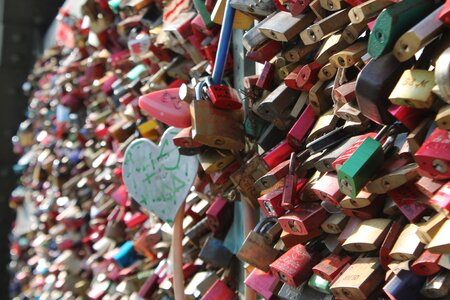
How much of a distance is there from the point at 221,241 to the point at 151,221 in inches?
18.6

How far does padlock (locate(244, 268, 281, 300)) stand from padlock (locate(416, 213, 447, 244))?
402 mm

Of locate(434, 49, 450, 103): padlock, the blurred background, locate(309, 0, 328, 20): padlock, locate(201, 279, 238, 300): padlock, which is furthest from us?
the blurred background

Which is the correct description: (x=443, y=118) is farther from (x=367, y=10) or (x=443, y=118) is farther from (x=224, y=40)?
(x=224, y=40)

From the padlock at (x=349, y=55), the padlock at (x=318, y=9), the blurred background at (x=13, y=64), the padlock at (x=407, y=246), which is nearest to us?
the padlock at (x=407, y=246)

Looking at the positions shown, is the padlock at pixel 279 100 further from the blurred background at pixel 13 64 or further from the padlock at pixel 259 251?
the blurred background at pixel 13 64

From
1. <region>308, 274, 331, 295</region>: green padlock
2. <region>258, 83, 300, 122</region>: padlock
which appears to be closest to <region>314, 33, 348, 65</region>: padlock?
<region>258, 83, 300, 122</region>: padlock

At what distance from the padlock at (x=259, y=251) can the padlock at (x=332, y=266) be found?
0.18 m

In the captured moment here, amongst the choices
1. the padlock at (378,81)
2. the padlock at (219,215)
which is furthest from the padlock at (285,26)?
the padlock at (219,215)

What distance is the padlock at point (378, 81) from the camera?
0.88 metres

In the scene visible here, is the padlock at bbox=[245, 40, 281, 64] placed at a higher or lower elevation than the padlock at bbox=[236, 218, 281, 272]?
higher

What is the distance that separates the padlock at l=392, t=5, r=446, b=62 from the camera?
31.9 inches

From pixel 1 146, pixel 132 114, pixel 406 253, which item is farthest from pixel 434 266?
pixel 1 146

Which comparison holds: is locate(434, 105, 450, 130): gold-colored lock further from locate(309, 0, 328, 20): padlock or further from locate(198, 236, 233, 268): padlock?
locate(198, 236, 233, 268): padlock

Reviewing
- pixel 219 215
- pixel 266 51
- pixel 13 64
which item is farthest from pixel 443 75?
pixel 13 64
